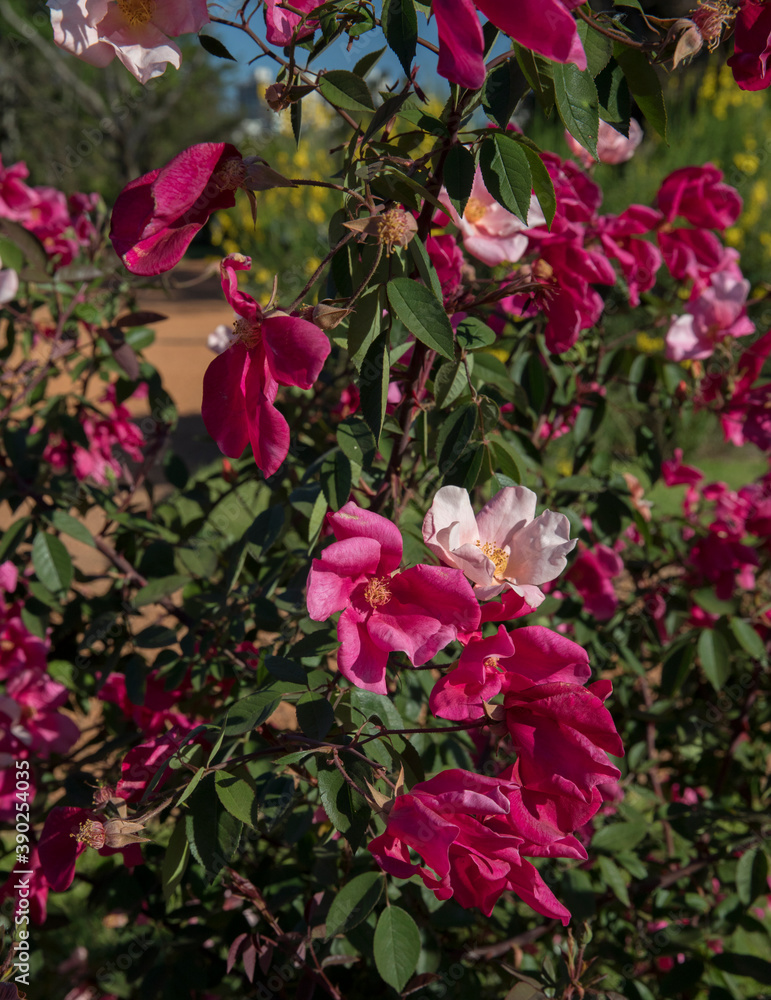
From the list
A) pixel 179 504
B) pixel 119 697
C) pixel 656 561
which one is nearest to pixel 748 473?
pixel 656 561

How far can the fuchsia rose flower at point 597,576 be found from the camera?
142 centimetres

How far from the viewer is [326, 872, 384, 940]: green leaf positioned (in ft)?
2.48

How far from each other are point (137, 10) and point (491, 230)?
0.46 meters

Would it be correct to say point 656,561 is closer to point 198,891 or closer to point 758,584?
point 758,584

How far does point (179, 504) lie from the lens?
1.74m

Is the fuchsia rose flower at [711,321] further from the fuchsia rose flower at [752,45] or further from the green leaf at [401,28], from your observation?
the green leaf at [401,28]

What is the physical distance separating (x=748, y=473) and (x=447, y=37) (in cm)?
540

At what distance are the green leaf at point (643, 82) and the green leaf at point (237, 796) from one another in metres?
0.68

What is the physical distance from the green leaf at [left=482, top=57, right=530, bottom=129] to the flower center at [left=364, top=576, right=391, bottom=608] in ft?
1.30

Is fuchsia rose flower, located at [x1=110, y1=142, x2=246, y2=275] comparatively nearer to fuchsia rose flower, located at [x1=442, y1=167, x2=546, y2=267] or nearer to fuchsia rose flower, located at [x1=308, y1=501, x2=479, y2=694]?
fuchsia rose flower, located at [x1=308, y1=501, x2=479, y2=694]

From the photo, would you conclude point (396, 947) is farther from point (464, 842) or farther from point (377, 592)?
point (377, 592)

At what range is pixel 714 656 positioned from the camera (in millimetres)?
1306

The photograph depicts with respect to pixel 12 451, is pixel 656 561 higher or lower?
lower

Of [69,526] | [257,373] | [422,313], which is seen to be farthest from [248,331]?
[69,526]
